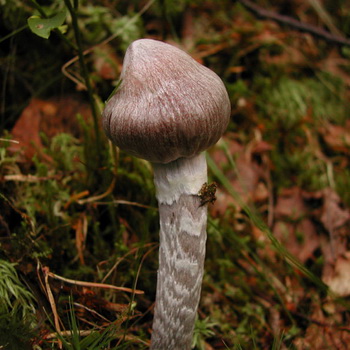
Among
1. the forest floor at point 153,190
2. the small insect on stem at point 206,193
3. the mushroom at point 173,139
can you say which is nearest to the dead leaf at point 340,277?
the forest floor at point 153,190

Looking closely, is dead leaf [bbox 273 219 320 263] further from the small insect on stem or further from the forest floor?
the small insect on stem

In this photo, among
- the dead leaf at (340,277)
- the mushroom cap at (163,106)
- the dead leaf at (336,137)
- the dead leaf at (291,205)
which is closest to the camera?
the mushroom cap at (163,106)

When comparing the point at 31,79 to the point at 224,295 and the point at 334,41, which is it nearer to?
the point at 224,295

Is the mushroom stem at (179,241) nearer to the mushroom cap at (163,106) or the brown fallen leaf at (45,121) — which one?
the mushroom cap at (163,106)

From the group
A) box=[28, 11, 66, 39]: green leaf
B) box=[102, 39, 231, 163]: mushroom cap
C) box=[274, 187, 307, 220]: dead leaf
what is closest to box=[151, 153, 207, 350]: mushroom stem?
box=[102, 39, 231, 163]: mushroom cap

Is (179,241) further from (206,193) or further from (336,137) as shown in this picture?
(336,137)

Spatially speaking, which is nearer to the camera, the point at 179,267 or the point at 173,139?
the point at 173,139

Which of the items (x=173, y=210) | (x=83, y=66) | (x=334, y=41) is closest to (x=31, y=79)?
(x=83, y=66)

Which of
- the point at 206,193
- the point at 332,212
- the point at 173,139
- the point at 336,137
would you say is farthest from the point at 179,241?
the point at 336,137
